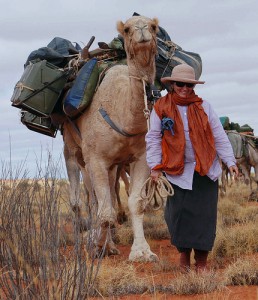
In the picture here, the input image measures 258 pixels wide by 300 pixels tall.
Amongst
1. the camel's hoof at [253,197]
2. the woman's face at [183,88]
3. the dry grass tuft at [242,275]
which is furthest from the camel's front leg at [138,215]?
the camel's hoof at [253,197]

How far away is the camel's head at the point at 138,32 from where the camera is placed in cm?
776

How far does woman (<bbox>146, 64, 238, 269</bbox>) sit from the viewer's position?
275 inches

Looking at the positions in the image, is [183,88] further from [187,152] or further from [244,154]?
[244,154]

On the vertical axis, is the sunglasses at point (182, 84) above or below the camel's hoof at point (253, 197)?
above

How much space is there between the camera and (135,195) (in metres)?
8.95

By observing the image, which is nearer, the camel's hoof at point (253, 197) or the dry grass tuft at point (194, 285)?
the dry grass tuft at point (194, 285)

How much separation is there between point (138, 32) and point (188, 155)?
155 cm

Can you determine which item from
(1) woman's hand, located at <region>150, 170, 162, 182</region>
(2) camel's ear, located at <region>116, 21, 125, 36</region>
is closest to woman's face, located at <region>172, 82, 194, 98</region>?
(1) woman's hand, located at <region>150, 170, 162, 182</region>

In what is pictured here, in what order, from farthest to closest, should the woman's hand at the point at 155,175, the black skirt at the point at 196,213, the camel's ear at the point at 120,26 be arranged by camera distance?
the camel's ear at the point at 120,26
the black skirt at the point at 196,213
the woman's hand at the point at 155,175

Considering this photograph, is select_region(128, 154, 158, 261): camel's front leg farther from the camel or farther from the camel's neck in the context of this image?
the camel's neck

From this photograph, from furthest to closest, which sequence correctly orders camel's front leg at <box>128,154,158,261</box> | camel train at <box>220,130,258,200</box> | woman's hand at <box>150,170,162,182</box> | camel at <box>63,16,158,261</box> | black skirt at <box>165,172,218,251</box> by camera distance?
camel train at <box>220,130,258,200</box> → camel's front leg at <box>128,154,158,261</box> → camel at <box>63,16,158,261</box> → black skirt at <box>165,172,218,251</box> → woman's hand at <box>150,170,162,182</box>

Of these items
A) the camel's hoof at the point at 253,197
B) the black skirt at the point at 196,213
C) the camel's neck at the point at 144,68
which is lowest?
the black skirt at the point at 196,213

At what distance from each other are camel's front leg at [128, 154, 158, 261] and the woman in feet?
5.28

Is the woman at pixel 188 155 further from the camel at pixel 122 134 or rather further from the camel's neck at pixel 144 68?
the camel at pixel 122 134
